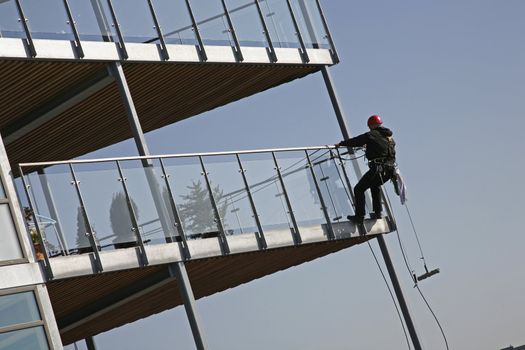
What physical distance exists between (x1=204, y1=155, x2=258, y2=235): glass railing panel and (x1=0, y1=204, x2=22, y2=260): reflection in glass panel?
4.04 meters

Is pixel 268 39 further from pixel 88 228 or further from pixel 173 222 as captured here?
pixel 88 228

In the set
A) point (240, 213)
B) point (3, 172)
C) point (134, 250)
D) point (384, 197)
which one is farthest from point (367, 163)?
point (3, 172)

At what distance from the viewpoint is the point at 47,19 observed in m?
19.9

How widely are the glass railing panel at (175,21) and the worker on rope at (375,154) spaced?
312cm

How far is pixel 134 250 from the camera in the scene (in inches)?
749

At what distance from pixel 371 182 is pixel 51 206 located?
6680 mm

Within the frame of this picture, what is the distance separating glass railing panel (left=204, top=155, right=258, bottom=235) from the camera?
20891 millimetres

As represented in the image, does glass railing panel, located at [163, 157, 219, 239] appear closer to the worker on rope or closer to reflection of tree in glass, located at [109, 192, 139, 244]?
reflection of tree in glass, located at [109, 192, 139, 244]

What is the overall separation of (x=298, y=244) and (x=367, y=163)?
2.45 m

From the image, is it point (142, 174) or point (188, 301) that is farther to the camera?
point (188, 301)

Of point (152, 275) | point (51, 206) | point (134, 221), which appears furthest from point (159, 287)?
point (51, 206)

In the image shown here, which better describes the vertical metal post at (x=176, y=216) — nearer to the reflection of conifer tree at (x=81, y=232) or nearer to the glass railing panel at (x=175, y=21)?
the reflection of conifer tree at (x=81, y=232)

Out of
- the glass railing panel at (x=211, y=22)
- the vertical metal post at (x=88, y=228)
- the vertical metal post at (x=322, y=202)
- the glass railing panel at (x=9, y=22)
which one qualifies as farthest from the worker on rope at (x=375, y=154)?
the glass railing panel at (x=9, y=22)

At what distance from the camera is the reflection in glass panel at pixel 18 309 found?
56.3ft
